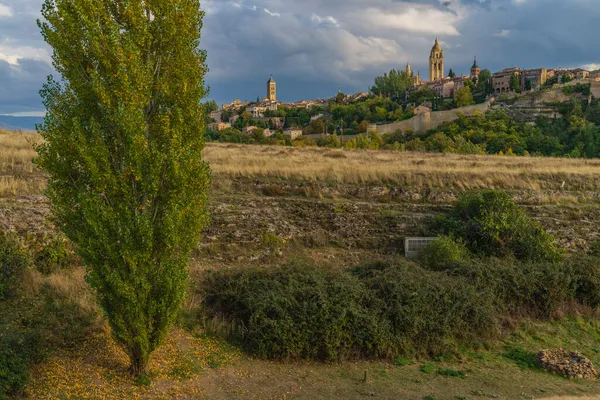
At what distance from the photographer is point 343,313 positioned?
9.74m

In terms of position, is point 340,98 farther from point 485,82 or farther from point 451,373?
point 451,373

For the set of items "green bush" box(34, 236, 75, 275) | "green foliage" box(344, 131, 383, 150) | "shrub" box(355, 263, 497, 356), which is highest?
"green foliage" box(344, 131, 383, 150)

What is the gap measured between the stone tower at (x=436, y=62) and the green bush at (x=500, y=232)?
169 m

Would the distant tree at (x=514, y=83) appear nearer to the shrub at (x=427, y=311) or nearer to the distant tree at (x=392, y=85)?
the distant tree at (x=392, y=85)

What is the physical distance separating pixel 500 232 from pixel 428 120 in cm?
8570

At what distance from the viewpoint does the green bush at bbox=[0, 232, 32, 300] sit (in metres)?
10.8

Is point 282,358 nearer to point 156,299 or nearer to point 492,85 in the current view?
point 156,299

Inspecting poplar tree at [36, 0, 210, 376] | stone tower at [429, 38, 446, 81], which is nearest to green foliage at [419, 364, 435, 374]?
poplar tree at [36, 0, 210, 376]

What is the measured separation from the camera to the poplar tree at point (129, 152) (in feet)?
23.6

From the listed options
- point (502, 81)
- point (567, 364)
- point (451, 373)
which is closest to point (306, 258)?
point (451, 373)

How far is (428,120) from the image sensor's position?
96875mm

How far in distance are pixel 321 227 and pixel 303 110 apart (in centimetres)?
12594

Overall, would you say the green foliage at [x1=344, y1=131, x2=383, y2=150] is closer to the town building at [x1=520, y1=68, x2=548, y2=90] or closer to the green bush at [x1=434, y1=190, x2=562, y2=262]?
the green bush at [x1=434, y1=190, x2=562, y2=262]

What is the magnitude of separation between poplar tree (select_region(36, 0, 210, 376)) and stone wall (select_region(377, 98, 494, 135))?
91248 millimetres
